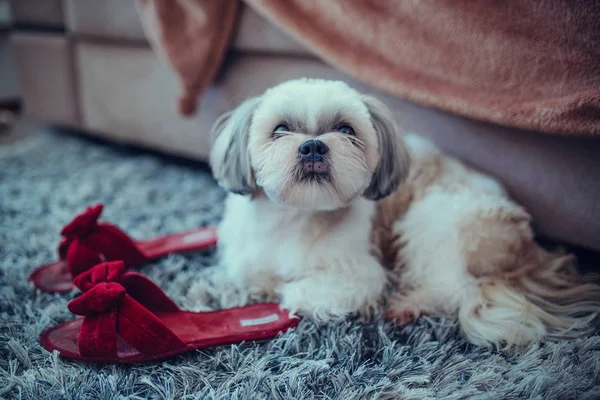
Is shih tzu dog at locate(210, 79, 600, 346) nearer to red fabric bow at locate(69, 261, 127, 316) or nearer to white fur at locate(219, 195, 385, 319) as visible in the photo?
white fur at locate(219, 195, 385, 319)

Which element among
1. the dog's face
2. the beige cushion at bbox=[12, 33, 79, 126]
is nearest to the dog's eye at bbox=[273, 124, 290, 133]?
the dog's face

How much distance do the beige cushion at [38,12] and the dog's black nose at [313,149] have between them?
1838mm

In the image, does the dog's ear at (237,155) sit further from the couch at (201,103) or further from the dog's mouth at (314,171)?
the couch at (201,103)

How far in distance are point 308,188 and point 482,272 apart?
48 centimetres

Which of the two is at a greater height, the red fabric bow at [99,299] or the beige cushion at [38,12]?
the beige cushion at [38,12]

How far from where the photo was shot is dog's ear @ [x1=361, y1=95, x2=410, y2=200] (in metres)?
1.07

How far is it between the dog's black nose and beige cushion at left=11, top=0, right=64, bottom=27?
1.84m

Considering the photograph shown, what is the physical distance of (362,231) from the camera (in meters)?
1.18

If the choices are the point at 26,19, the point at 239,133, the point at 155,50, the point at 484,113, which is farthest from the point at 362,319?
the point at 26,19

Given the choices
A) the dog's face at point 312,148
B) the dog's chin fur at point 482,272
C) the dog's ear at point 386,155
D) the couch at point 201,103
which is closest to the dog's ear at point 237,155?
the dog's face at point 312,148

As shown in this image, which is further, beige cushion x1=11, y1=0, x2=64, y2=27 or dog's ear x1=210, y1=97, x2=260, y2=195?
beige cushion x1=11, y1=0, x2=64, y2=27

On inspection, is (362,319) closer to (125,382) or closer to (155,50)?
(125,382)

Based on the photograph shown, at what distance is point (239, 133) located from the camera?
1058mm

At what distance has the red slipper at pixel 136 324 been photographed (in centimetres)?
90
